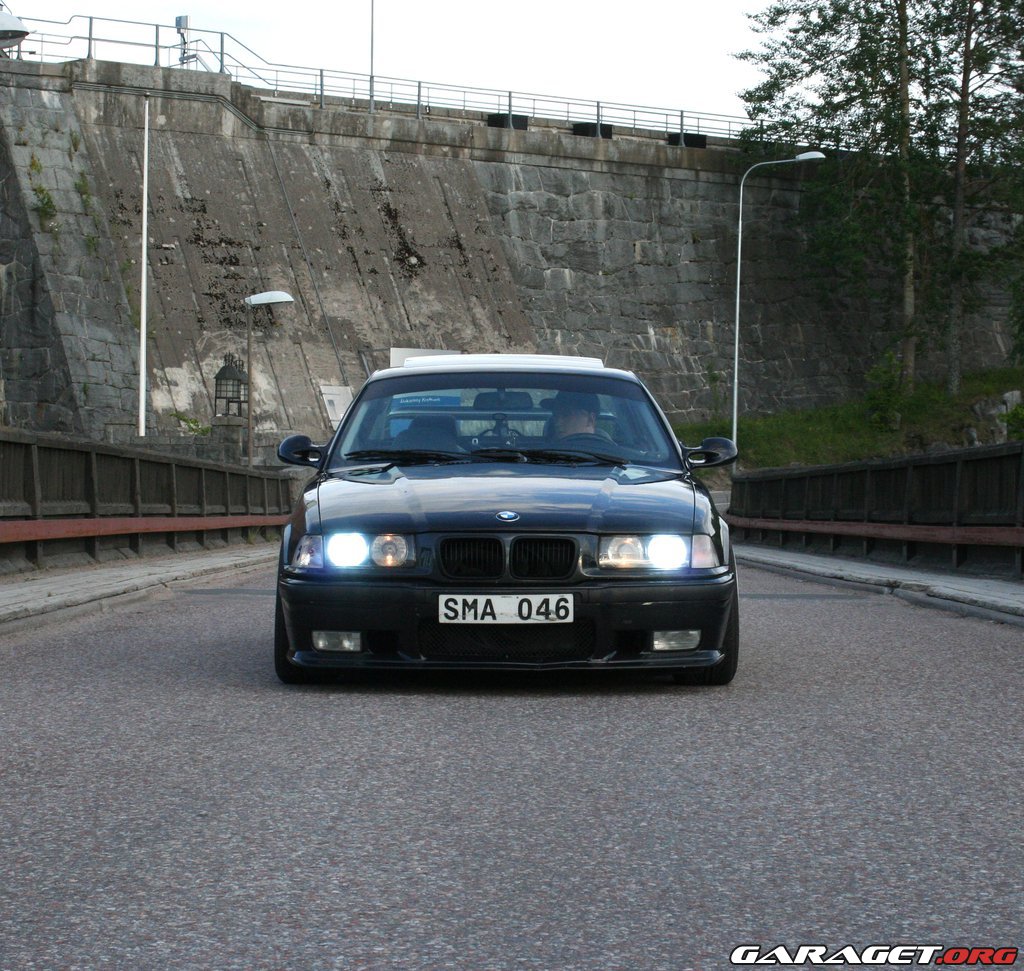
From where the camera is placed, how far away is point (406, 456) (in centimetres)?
820

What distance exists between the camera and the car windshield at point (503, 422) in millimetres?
8242

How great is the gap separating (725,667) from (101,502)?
11.1m

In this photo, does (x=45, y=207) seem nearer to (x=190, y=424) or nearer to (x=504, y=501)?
(x=190, y=424)

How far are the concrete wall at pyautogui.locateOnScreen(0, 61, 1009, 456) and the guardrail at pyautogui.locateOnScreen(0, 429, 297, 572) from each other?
23.7 m

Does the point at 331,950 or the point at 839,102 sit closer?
the point at 331,950

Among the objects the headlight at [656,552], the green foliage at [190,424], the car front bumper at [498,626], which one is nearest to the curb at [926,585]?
the headlight at [656,552]

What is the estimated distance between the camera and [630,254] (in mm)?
59969

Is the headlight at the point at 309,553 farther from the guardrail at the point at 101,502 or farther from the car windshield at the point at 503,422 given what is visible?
the guardrail at the point at 101,502

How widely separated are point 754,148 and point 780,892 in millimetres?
59411

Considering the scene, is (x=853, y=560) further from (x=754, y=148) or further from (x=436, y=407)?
(x=754, y=148)

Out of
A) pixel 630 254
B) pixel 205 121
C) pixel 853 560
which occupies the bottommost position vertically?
pixel 853 560

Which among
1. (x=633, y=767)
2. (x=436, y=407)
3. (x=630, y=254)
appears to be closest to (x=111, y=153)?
(x=630, y=254)

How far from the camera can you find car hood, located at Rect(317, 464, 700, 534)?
23.3 feet

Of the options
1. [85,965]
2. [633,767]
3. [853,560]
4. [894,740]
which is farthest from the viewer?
[853,560]
